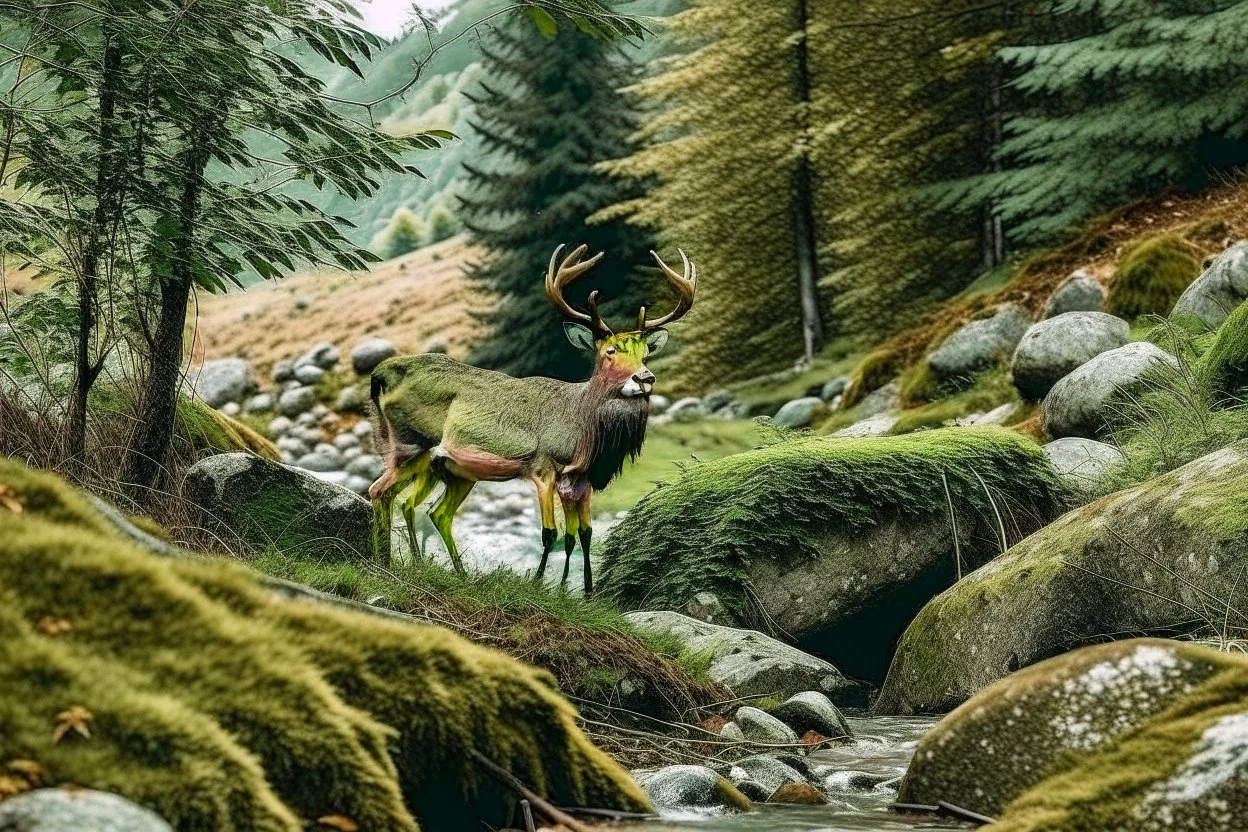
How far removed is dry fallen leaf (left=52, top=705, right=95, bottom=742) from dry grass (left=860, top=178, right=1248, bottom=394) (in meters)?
13.9

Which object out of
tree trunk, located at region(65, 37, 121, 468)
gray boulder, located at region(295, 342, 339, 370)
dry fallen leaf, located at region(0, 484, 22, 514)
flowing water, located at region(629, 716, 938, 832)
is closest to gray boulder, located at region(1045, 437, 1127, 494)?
flowing water, located at region(629, 716, 938, 832)

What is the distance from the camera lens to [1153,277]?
13.7 meters

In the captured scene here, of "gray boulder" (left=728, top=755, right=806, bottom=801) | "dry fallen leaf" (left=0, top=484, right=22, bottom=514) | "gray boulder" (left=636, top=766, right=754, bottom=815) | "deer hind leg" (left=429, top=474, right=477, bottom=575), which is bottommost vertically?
"gray boulder" (left=728, top=755, right=806, bottom=801)

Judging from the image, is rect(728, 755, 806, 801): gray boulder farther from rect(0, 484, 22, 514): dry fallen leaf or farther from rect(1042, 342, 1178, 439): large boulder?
rect(1042, 342, 1178, 439): large boulder

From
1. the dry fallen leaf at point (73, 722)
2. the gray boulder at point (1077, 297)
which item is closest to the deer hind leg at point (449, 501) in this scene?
the dry fallen leaf at point (73, 722)

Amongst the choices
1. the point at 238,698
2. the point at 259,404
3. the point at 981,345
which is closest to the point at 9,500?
the point at 238,698

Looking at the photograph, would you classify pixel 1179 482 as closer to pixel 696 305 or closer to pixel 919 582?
pixel 919 582

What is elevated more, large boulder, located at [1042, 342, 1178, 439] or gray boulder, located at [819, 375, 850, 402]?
large boulder, located at [1042, 342, 1178, 439]

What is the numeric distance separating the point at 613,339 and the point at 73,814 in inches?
218

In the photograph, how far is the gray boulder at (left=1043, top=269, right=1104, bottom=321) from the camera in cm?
1439

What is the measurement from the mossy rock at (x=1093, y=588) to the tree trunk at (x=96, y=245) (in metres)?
4.61

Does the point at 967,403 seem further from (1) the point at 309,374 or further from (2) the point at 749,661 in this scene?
(1) the point at 309,374

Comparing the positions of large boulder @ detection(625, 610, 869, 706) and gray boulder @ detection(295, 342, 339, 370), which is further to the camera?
gray boulder @ detection(295, 342, 339, 370)

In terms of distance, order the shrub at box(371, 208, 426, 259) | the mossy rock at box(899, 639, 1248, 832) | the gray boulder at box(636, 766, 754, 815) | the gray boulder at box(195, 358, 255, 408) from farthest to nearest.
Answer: the shrub at box(371, 208, 426, 259), the gray boulder at box(195, 358, 255, 408), the gray boulder at box(636, 766, 754, 815), the mossy rock at box(899, 639, 1248, 832)
